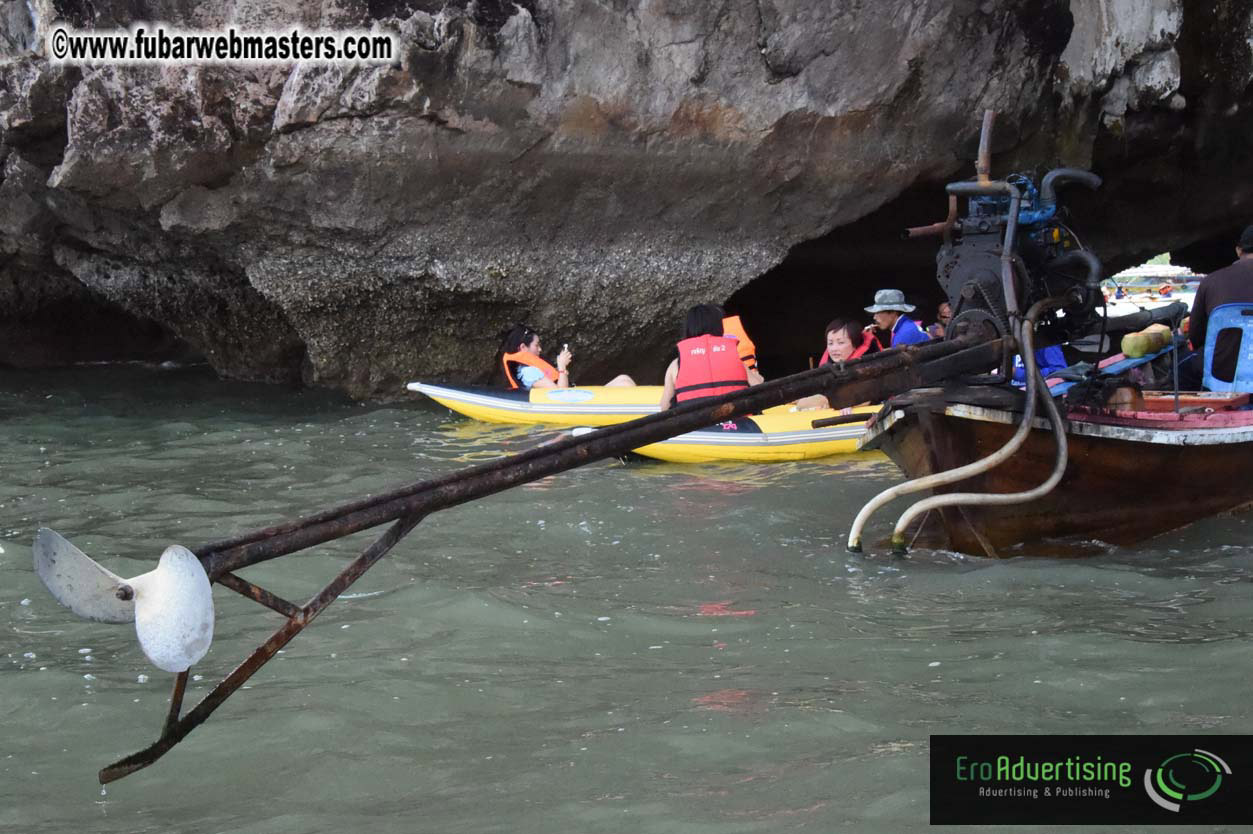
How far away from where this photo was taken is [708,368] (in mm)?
7711

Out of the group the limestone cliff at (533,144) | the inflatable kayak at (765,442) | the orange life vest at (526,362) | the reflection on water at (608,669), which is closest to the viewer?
the reflection on water at (608,669)

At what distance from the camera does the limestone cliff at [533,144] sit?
29.6ft

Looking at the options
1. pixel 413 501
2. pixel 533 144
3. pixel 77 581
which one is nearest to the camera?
pixel 77 581

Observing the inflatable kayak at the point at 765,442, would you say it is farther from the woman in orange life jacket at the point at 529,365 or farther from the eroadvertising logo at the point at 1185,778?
the eroadvertising logo at the point at 1185,778

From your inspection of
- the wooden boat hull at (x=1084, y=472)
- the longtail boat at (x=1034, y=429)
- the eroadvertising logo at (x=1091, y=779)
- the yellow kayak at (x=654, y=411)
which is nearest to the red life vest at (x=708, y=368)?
the yellow kayak at (x=654, y=411)

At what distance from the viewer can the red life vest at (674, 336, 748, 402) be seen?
25.2 feet

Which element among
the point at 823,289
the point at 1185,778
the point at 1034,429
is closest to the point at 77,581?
the point at 1185,778

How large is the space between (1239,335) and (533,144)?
17.9 feet

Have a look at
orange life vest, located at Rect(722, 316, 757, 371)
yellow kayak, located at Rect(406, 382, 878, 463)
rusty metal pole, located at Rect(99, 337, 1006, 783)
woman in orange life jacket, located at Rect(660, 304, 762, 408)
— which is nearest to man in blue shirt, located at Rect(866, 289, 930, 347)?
yellow kayak, located at Rect(406, 382, 878, 463)

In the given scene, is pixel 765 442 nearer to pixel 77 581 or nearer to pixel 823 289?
pixel 77 581

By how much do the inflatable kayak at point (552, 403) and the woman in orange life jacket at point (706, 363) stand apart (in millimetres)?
1067

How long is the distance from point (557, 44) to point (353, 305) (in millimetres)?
2977

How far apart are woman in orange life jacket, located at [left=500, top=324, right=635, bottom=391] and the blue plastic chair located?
502 centimetres

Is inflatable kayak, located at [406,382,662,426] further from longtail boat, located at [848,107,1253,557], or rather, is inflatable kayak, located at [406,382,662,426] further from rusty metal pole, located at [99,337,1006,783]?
rusty metal pole, located at [99,337,1006,783]
